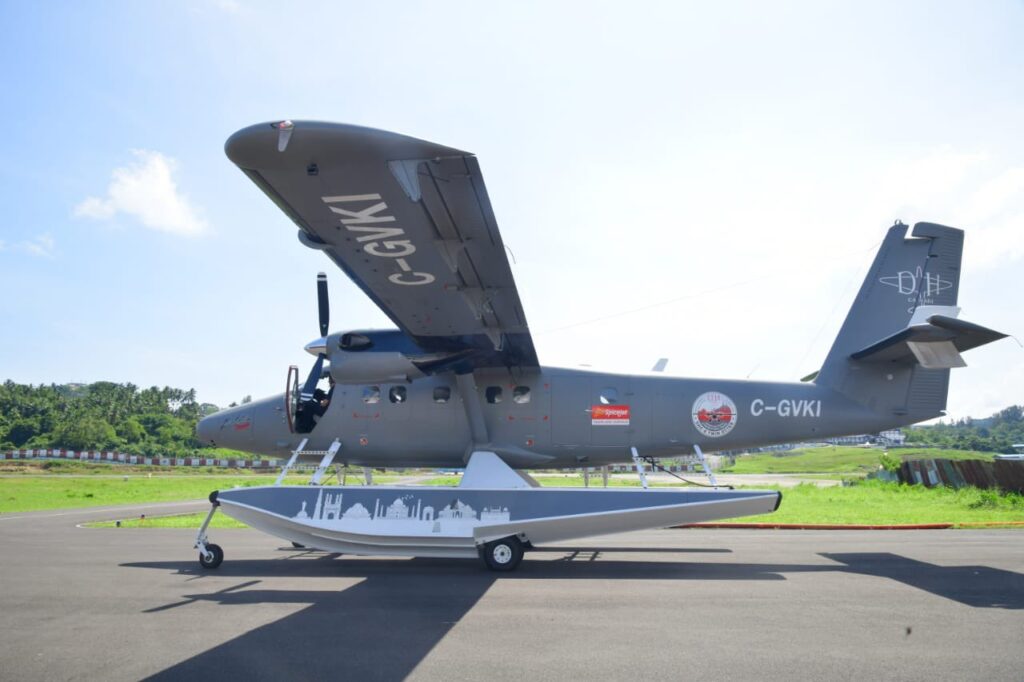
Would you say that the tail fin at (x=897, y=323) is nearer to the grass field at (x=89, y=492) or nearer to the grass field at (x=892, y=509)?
the grass field at (x=892, y=509)

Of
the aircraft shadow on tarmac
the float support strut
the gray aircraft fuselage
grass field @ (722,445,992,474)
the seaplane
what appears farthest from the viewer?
grass field @ (722,445,992,474)

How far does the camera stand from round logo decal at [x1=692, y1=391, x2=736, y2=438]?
38.0 feet

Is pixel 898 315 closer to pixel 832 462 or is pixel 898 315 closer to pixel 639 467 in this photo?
pixel 639 467

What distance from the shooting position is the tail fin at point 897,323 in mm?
11469

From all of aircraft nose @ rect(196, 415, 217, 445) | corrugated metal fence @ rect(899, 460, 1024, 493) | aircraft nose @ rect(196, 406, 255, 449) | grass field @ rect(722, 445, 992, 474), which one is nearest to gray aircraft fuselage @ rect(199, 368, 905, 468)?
aircraft nose @ rect(196, 406, 255, 449)

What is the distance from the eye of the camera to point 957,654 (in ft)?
17.3

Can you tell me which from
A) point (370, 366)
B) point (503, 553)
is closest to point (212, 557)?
point (370, 366)

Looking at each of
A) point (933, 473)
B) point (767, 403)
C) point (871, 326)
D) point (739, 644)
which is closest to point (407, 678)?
point (739, 644)

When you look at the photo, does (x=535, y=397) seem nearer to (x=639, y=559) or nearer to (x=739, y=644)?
(x=639, y=559)

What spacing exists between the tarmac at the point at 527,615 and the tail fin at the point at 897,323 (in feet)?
8.22

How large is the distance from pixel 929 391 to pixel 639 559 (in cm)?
568

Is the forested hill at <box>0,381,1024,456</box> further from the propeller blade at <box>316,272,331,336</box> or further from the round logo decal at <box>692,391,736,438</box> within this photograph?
the round logo decal at <box>692,391,736,438</box>

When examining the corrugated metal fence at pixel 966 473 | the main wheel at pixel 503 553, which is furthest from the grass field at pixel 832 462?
the main wheel at pixel 503 553

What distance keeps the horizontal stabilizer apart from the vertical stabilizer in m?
0.62
